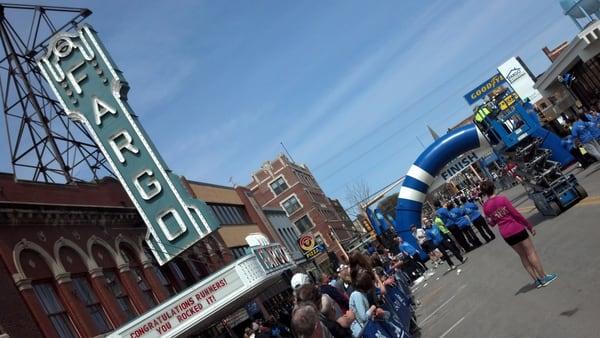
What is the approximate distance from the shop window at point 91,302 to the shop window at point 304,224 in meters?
63.8

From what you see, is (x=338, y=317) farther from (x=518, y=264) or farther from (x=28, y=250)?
(x=28, y=250)

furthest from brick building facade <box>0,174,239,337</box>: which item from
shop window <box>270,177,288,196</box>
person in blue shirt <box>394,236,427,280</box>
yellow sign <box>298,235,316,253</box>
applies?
shop window <box>270,177,288,196</box>

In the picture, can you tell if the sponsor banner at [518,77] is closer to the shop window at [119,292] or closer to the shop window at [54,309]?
the shop window at [119,292]

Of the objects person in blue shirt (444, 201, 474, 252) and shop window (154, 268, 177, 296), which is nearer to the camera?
person in blue shirt (444, 201, 474, 252)

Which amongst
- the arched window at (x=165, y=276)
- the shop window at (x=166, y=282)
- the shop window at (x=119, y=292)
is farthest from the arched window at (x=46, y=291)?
the shop window at (x=166, y=282)

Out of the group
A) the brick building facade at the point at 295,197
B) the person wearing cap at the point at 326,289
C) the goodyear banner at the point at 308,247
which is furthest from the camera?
the brick building facade at the point at 295,197

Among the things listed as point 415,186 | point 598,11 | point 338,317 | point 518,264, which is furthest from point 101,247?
point 598,11

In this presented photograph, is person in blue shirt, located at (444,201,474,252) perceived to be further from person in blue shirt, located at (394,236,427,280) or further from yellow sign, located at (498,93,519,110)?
yellow sign, located at (498,93,519,110)

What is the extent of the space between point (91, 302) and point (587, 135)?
15.6 meters

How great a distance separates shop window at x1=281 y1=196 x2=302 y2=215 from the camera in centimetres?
8406

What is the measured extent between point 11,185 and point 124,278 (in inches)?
192

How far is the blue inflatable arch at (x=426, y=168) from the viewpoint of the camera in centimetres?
2108

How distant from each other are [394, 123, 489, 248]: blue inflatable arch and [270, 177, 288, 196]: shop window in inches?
2466

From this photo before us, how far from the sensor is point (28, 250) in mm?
17281
